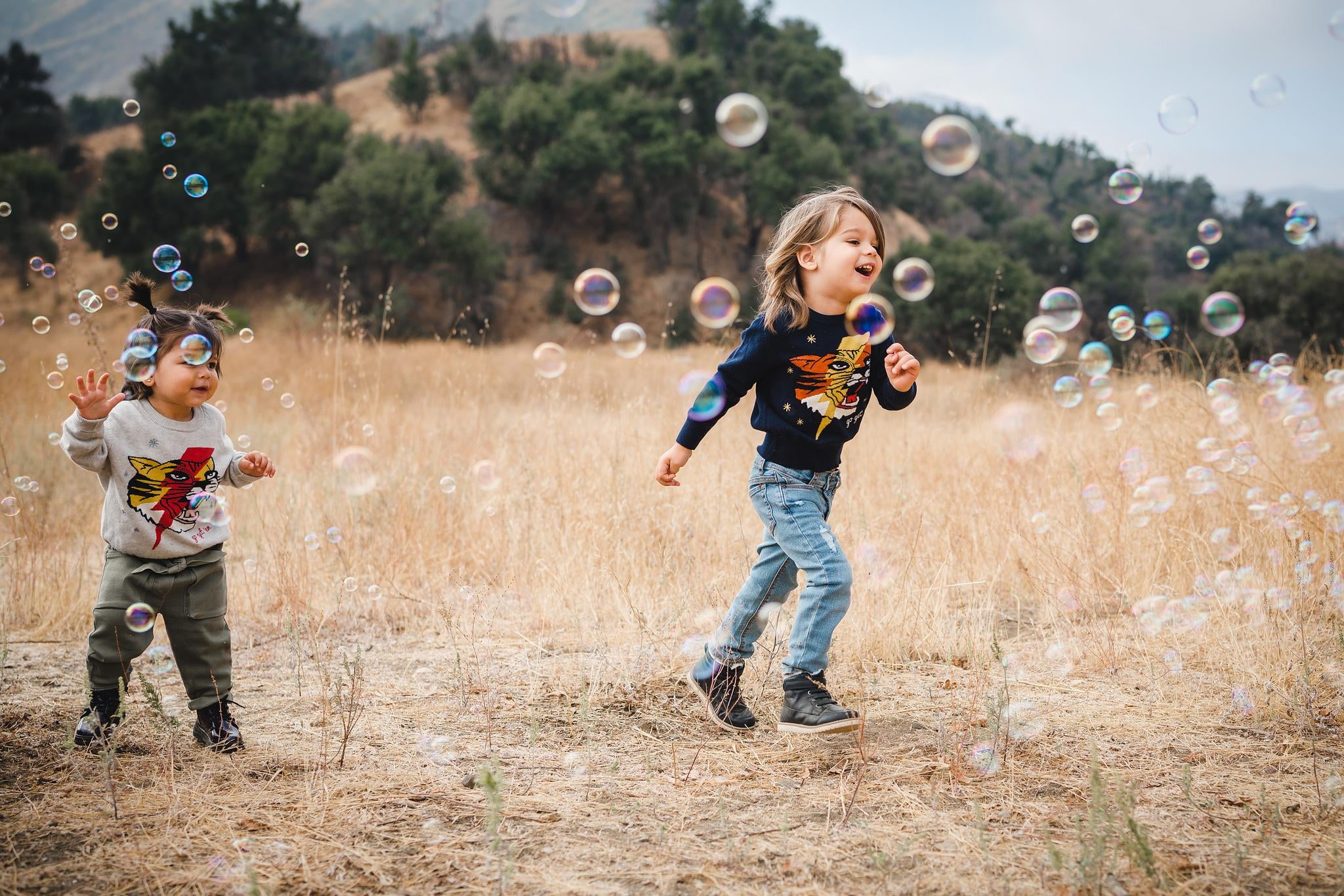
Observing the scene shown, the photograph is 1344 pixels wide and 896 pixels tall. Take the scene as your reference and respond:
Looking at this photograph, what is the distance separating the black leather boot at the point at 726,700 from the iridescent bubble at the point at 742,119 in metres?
2.89

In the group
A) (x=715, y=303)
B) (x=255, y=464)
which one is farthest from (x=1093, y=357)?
(x=255, y=464)

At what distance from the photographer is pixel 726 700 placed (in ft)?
10.2

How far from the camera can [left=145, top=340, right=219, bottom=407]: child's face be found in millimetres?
2822

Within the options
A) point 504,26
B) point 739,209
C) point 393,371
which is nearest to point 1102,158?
point 739,209

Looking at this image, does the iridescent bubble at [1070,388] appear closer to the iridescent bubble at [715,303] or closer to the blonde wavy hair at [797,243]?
the iridescent bubble at [715,303]

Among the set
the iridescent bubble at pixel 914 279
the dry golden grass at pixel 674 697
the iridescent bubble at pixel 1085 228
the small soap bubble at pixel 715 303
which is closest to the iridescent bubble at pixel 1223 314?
the dry golden grass at pixel 674 697

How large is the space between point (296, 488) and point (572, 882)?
4870 mm

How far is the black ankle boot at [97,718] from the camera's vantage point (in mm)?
2832

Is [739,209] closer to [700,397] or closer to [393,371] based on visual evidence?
[393,371]

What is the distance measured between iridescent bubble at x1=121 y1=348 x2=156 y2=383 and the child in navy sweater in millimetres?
1673

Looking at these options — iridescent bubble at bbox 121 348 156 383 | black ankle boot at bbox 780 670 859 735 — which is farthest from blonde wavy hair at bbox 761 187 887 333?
iridescent bubble at bbox 121 348 156 383

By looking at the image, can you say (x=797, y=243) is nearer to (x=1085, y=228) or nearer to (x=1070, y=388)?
(x=1070, y=388)

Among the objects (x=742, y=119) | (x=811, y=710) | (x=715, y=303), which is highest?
(x=742, y=119)

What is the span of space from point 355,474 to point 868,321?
158 inches
